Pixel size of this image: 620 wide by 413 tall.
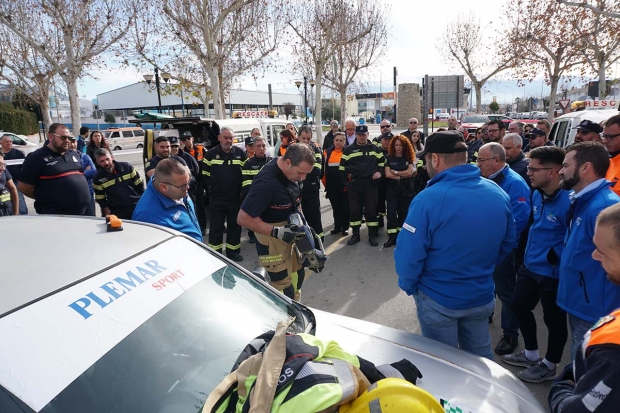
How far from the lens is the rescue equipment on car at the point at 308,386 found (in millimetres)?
1249

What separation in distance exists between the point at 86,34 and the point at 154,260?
1937 cm

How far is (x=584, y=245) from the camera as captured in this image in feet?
7.72

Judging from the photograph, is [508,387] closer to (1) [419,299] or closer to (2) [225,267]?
(1) [419,299]

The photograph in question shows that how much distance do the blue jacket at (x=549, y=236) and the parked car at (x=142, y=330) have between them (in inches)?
44.7

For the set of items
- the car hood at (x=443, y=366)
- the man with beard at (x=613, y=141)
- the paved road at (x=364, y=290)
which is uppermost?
the man with beard at (x=613, y=141)

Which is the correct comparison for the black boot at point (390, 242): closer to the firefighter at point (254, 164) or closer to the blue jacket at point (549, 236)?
the firefighter at point (254, 164)

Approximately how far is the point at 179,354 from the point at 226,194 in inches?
174

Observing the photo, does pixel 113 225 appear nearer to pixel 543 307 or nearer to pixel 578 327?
pixel 578 327

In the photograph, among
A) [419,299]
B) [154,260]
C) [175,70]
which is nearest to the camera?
[154,260]

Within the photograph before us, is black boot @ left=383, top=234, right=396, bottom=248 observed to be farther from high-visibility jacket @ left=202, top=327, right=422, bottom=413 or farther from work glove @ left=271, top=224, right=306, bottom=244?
high-visibility jacket @ left=202, top=327, right=422, bottom=413

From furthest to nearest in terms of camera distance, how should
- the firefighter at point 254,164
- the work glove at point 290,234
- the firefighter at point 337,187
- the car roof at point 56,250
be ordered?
the firefighter at point 337,187 < the firefighter at point 254,164 < the work glove at point 290,234 < the car roof at point 56,250

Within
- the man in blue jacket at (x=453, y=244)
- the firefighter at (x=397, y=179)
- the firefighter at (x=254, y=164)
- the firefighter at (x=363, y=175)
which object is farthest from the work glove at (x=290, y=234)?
the firefighter at (x=397, y=179)

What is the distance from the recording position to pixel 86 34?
56.0 ft

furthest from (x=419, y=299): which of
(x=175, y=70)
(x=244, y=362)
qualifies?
(x=175, y=70)
